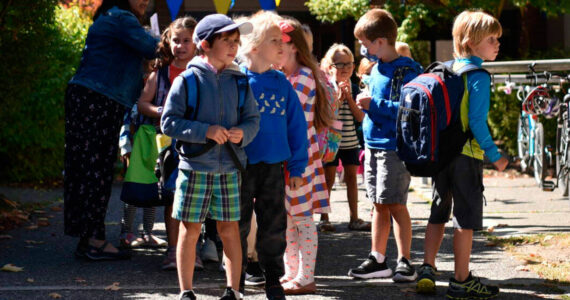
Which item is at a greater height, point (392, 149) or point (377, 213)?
point (392, 149)

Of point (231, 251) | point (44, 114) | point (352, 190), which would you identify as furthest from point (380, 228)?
point (44, 114)

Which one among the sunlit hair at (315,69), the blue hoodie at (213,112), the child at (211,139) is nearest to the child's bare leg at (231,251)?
the child at (211,139)

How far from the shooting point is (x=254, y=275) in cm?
570

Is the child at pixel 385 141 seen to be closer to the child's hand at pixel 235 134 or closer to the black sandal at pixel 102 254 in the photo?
the child's hand at pixel 235 134

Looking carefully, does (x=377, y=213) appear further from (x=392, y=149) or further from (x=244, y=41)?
(x=244, y=41)

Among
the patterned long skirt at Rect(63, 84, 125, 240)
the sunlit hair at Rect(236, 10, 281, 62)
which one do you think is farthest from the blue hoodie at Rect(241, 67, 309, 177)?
the patterned long skirt at Rect(63, 84, 125, 240)

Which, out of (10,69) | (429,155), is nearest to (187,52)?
(429,155)

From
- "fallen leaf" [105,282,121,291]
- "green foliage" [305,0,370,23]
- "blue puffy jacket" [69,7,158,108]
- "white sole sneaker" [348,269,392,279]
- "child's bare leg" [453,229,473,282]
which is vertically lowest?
"fallen leaf" [105,282,121,291]

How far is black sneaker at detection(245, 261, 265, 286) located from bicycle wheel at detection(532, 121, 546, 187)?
5408mm

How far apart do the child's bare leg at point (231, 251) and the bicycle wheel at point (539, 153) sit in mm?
6170

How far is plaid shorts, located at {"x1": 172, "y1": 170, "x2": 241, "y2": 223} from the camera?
4734mm

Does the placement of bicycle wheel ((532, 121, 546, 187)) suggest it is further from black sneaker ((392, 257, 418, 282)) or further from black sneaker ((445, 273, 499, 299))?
black sneaker ((445, 273, 499, 299))

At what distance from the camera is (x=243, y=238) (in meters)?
5.06

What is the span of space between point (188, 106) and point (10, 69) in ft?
13.5
